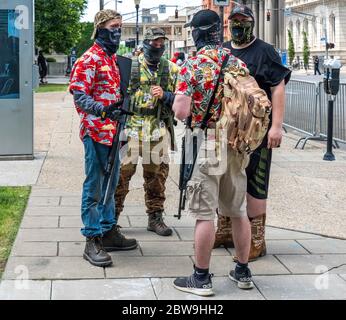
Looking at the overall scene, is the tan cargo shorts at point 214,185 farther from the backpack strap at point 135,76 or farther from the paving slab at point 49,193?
the paving slab at point 49,193

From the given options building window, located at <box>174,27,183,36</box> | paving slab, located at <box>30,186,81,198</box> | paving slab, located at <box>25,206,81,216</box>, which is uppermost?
building window, located at <box>174,27,183,36</box>

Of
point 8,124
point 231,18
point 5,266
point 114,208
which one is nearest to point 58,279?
point 5,266

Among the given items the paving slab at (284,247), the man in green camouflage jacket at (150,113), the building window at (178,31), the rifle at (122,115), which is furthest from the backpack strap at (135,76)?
the building window at (178,31)

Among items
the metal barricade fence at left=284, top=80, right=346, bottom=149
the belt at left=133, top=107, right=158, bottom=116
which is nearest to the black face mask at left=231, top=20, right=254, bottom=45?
the belt at left=133, top=107, right=158, bottom=116

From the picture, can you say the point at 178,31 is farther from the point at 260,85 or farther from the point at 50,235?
the point at 260,85

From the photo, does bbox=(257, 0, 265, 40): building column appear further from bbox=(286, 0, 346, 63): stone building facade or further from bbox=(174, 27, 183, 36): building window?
bbox=(174, 27, 183, 36): building window

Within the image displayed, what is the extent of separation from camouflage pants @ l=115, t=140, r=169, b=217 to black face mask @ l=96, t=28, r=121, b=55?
1180 mm

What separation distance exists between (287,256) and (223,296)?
1199mm

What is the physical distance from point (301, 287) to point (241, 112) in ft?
4.43

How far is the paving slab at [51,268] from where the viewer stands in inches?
200

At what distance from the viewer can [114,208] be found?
5.90 metres

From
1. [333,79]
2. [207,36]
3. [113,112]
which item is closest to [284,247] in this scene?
[113,112]

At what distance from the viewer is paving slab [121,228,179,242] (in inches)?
248
